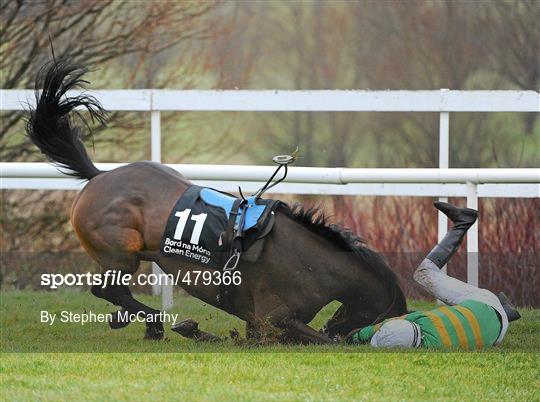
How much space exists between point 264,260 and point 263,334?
35 centimetres

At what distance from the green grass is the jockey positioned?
0.11 metres

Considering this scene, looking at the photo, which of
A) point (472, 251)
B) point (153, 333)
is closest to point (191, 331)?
point (153, 333)

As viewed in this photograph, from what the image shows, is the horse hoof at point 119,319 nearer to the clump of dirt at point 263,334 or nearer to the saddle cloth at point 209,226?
the saddle cloth at point 209,226

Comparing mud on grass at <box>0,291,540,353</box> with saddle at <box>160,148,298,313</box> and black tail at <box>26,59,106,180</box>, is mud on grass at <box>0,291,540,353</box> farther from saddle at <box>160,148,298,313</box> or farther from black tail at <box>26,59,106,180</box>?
black tail at <box>26,59,106,180</box>

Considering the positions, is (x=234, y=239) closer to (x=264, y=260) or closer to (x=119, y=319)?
(x=264, y=260)

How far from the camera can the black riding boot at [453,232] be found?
19.1ft

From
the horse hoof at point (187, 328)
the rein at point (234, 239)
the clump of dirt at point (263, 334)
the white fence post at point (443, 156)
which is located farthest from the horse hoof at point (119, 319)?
the white fence post at point (443, 156)

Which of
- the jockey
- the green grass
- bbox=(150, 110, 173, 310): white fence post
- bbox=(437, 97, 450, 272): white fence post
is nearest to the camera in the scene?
the green grass

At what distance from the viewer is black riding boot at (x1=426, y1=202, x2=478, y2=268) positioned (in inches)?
229

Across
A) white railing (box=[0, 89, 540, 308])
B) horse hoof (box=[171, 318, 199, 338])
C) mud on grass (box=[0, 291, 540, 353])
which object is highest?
white railing (box=[0, 89, 540, 308])

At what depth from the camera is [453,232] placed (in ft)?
19.3

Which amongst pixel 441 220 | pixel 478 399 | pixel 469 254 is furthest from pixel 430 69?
pixel 478 399

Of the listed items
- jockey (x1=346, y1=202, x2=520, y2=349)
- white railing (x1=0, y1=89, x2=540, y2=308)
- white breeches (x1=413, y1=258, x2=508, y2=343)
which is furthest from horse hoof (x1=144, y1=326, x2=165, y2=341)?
white breeches (x1=413, y1=258, x2=508, y2=343)

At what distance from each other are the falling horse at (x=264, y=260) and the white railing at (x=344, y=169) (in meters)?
0.46
